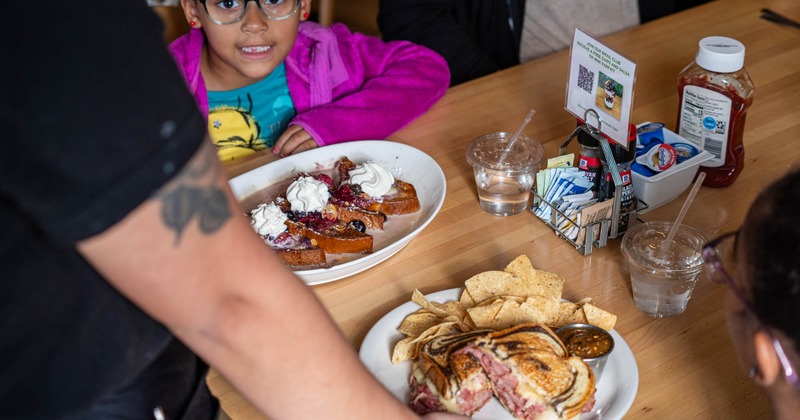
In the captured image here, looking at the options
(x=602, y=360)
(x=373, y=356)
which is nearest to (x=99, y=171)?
(x=373, y=356)

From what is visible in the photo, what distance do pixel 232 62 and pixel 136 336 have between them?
118 cm

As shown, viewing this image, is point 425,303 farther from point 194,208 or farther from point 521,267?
point 194,208

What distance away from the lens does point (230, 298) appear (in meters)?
0.71

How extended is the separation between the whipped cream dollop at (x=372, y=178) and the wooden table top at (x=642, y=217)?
121 millimetres

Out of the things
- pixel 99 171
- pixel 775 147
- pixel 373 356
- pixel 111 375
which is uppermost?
pixel 99 171

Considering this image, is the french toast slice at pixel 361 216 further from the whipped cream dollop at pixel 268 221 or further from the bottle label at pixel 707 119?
the bottle label at pixel 707 119

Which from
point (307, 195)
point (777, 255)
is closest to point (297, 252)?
point (307, 195)

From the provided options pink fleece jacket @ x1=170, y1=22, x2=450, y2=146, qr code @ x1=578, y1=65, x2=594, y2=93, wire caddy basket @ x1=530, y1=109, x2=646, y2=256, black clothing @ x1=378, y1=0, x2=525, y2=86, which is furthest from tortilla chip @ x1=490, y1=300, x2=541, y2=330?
black clothing @ x1=378, y1=0, x2=525, y2=86

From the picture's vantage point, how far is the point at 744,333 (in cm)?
89

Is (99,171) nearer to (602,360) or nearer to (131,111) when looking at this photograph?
(131,111)

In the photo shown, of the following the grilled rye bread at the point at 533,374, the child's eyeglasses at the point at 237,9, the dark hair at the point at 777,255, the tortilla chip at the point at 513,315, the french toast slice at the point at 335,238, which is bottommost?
the french toast slice at the point at 335,238

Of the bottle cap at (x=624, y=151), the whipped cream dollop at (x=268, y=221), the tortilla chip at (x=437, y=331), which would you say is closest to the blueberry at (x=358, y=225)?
the whipped cream dollop at (x=268, y=221)

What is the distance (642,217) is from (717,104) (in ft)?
0.81

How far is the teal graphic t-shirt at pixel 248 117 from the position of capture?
192cm
